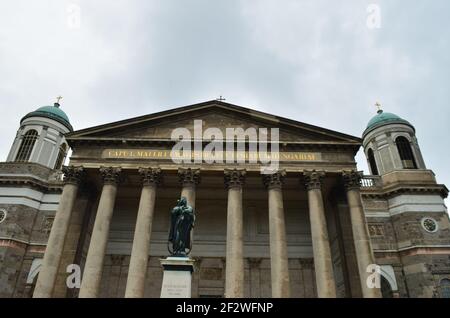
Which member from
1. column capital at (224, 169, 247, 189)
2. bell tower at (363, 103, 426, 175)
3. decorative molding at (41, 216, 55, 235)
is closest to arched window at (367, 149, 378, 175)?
bell tower at (363, 103, 426, 175)

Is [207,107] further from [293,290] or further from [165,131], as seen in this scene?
[293,290]

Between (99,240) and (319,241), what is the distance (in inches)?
433

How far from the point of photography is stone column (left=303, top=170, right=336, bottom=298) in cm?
1623

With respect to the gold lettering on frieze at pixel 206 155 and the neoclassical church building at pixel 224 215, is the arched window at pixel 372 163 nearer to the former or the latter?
the neoclassical church building at pixel 224 215

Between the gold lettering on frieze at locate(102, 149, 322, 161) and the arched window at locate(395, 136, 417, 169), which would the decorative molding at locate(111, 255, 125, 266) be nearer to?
the gold lettering on frieze at locate(102, 149, 322, 161)

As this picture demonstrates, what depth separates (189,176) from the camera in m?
19.0

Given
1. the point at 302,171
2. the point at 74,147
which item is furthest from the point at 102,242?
the point at 302,171

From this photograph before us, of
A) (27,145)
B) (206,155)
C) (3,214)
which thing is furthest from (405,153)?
(3,214)

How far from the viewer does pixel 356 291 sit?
18.0 metres

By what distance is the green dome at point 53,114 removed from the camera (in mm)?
28266

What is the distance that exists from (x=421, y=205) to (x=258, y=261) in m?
11.9

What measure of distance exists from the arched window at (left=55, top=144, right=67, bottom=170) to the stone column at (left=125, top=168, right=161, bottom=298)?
1220 centimetres

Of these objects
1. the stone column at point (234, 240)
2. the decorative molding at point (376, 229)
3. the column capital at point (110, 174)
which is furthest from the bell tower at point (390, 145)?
the column capital at point (110, 174)

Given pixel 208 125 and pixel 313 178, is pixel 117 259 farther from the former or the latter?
pixel 313 178
